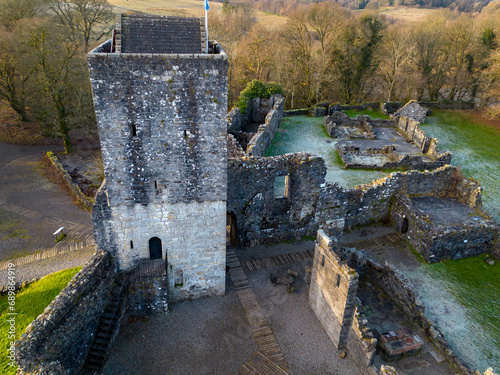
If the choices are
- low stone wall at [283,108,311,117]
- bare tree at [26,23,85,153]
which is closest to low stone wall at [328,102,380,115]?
low stone wall at [283,108,311,117]

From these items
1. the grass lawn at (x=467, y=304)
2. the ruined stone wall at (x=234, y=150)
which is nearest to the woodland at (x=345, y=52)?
the ruined stone wall at (x=234, y=150)

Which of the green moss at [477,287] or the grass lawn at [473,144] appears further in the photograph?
the grass lawn at [473,144]

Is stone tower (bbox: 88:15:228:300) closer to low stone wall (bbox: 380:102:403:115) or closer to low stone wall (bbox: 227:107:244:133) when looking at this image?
low stone wall (bbox: 227:107:244:133)

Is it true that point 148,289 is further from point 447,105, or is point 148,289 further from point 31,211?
point 447,105

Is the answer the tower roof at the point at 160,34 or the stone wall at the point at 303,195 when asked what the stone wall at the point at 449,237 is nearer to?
the stone wall at the point at 303,195

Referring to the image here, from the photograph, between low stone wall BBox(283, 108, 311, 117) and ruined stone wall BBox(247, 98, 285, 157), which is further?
low stone wall BBox(283, 108, 311, 117)

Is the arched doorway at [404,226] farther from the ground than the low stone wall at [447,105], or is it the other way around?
the low stone wall at [447,105]

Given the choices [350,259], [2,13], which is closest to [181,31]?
[350,259]
